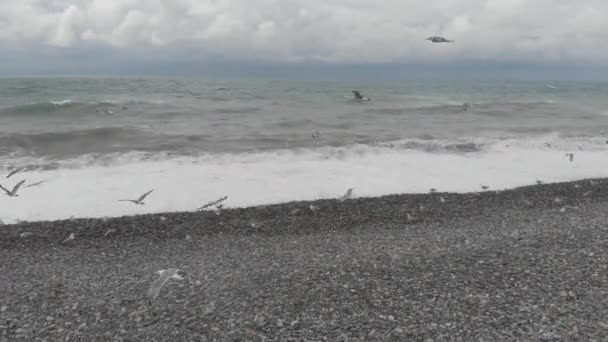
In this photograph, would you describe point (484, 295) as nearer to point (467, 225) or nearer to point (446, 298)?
point (446, 298)

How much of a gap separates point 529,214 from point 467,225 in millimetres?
1810

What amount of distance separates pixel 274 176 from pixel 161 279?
812cm

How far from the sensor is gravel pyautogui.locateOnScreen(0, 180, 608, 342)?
5438 millimetres

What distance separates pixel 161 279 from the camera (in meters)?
6.75

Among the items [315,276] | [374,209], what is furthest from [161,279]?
[374,209]

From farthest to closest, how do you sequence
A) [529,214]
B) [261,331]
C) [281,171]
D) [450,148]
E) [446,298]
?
[450,148] < [281,171] < [529,214] < [446,298] < [261,331]

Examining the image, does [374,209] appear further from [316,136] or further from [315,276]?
[316,136]

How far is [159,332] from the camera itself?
5.45 metres

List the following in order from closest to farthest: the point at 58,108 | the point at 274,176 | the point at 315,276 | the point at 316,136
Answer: the point at 315,276, the point at 274,176, the point at 316,136, the point at 58,108

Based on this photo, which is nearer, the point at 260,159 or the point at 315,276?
the point at 315,276

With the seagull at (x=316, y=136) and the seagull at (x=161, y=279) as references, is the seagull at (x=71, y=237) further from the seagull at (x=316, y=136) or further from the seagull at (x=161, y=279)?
Result: the seagull at (x=316, y=136)

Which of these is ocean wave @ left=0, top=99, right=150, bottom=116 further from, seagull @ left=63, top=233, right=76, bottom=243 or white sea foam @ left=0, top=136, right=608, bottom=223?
seagull @ left=63, top=233, right=76, bottom=243

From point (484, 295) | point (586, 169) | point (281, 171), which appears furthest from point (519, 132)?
point (484, 295)

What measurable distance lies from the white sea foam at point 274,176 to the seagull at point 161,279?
13.7 ft
